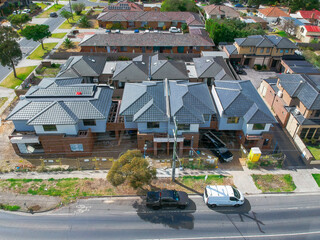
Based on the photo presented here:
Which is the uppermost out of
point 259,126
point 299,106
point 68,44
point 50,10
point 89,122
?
point 299,106

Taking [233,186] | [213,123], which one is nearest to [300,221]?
[233,186]

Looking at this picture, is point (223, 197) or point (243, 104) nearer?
point (223, 197)

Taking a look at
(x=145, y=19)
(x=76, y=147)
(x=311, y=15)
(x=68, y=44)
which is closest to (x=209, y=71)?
(x=76, y=147)

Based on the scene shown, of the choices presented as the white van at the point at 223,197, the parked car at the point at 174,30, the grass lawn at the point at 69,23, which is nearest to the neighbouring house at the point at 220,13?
the parked car at the point at 174,30

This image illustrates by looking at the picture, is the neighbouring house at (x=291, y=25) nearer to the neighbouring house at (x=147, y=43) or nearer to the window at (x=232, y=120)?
the neighbouring house at (x=147, y=43)

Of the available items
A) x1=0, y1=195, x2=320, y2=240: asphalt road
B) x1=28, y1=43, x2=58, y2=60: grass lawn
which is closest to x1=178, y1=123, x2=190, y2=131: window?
x1=0, y1=195, x2=320, y2=240: asphalt road

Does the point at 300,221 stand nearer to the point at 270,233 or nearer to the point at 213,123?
the point at 270,233

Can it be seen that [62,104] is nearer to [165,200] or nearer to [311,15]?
[165,200]
